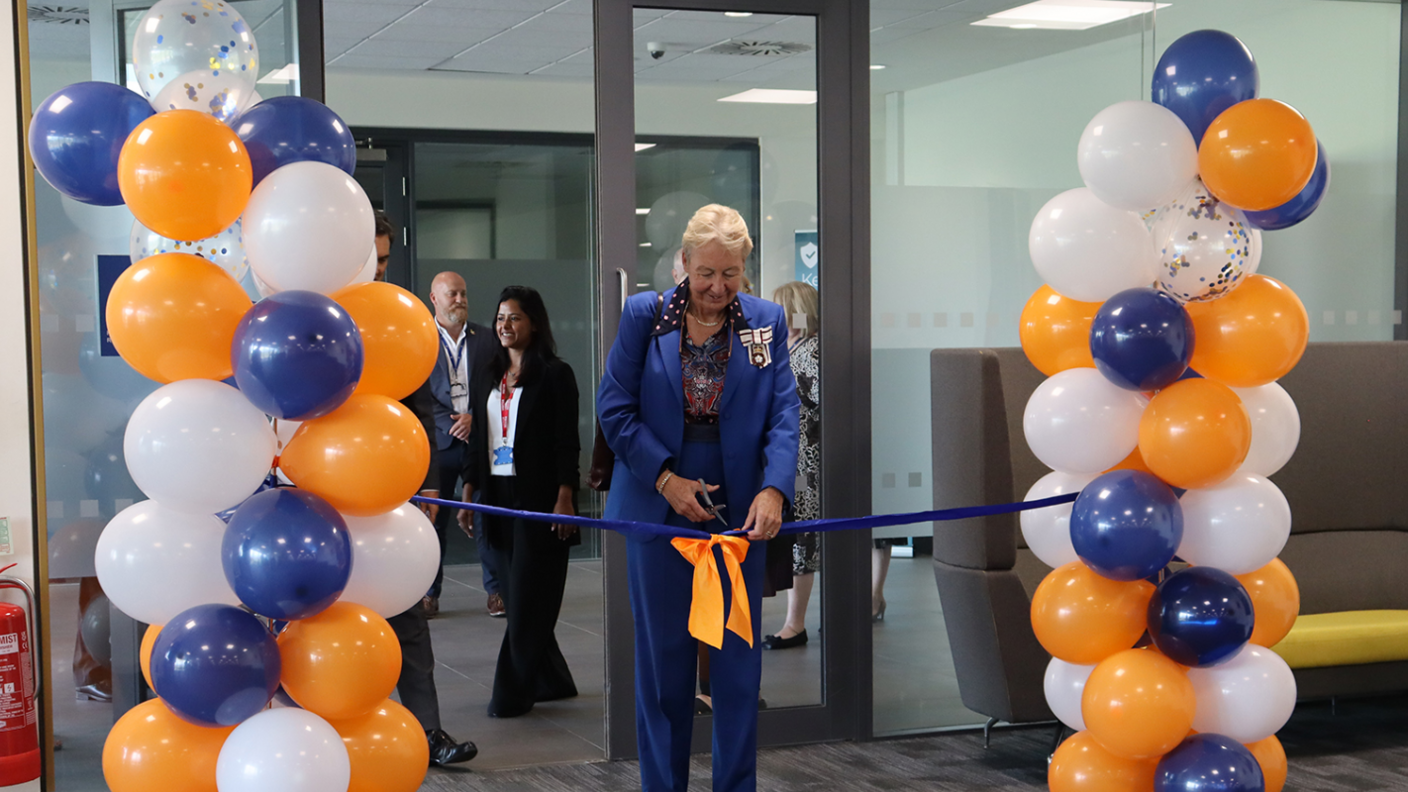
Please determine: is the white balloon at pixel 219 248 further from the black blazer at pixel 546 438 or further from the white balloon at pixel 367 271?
the black blazer at pixel 546 438

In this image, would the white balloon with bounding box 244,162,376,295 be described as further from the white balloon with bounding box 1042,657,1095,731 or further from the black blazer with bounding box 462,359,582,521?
the black blazer with bounding box 462,359,582,521

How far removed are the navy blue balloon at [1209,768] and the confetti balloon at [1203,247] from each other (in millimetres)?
936

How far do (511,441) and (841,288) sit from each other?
1496mm

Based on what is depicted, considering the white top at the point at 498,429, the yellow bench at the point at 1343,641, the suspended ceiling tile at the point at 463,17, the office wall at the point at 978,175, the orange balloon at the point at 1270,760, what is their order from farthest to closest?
the suspended ceiling tile at the point at 463,17 → the white top at the point at 498,429 → the office wall at the point at 978,175 → the yellow bench at the point at 1343,641 → the orange balloon at the point at 1270,760

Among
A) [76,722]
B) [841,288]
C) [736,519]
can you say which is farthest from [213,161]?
[841,288]

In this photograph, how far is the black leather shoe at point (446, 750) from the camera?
3885 millimetres

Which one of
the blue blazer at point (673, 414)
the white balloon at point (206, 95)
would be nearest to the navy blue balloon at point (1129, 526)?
the blue blazer at point (673, 414)

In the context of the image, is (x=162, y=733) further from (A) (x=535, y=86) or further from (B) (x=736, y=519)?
(A) (x=535, y=86)

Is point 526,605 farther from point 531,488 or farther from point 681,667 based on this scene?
point 681,667

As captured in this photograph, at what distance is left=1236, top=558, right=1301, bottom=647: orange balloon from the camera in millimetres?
2824

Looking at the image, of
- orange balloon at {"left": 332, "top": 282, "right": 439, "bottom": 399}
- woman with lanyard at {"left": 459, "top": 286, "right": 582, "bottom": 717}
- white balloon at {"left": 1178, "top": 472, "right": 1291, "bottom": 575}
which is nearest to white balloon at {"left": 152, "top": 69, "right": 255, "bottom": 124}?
orange balloon at {"left": 332, "top": 282, "right": 439, "bottom": 399}

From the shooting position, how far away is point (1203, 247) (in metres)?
2.67

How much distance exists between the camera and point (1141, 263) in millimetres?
2748

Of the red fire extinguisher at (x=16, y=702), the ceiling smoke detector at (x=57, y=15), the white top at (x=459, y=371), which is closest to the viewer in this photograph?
the red fire extinguisher at (x=16, y=702)
